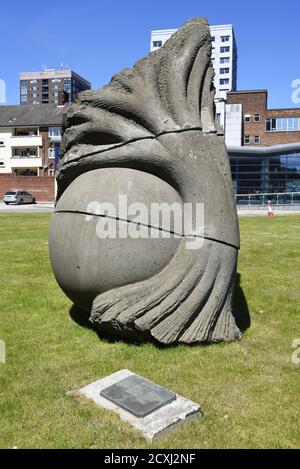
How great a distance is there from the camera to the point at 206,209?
5.47 m

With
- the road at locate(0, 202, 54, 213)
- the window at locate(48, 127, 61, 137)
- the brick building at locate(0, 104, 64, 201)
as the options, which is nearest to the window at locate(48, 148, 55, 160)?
the brick building at locate(0, 104, 64, 201)

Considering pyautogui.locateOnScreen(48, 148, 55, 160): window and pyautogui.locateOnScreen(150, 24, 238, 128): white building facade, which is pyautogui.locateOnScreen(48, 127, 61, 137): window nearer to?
pyautogui.locateOnScreen(48, 148, 55, 160): window

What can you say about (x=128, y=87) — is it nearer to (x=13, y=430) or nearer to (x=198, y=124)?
(x=198, y=124)

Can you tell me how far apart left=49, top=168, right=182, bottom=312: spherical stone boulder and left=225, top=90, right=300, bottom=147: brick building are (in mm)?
55569

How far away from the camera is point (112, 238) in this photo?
545 centimetres

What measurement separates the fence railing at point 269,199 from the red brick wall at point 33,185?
67.7 ft

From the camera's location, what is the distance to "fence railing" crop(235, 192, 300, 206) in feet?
123

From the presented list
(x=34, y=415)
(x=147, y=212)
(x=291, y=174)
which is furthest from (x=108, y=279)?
(x=291, y=174)

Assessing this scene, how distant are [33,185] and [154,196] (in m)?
46.0

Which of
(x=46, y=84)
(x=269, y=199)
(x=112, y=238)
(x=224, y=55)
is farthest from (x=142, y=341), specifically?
(x=46, y=84)

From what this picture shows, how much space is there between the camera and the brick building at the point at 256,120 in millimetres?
57906

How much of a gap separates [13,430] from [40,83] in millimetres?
142400

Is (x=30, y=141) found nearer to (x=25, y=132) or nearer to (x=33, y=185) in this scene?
(x=25, y=132)

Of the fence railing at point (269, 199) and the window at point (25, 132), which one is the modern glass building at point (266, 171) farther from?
the window at point (25, 132)
